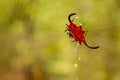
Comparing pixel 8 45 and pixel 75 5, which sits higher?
pixel 75 5

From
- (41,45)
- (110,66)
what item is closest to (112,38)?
(110,66)

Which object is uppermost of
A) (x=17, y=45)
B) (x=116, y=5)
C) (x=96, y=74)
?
(x=116, y=5)

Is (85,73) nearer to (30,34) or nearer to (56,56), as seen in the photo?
(56,56)

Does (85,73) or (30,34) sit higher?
(30,34)

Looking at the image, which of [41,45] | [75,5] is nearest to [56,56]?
[41,45]

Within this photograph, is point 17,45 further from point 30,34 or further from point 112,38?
point 112,38
